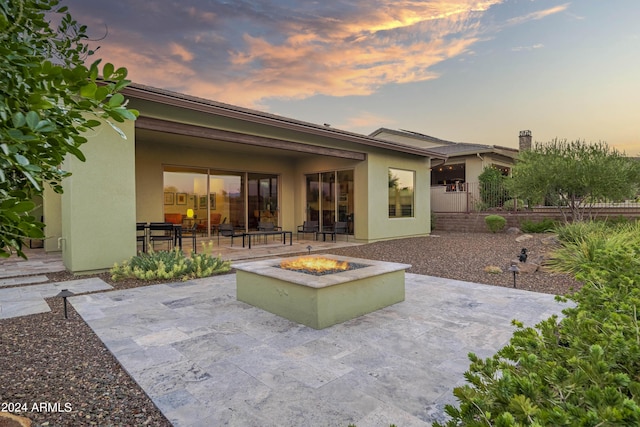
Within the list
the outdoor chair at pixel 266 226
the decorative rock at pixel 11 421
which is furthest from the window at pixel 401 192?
the decorative rock at pixel 11 421

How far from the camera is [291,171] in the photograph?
13625 millimetres

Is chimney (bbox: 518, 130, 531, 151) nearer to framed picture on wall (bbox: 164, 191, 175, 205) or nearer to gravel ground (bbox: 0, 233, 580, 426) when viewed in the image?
gravel ground (bbox: 0, 233, 580, 426)

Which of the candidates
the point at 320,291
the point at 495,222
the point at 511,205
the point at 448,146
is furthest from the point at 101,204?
the point at 448,146

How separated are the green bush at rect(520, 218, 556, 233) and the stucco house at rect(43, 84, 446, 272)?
146 inches

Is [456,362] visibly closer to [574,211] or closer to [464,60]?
[574,211]

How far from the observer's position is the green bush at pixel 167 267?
19.8 feet

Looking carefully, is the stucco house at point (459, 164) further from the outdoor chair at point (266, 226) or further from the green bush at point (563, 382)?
the green bush at point (563, 382)

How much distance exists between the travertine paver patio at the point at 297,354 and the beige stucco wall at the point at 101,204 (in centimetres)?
182

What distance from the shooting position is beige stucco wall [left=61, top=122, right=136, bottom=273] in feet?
20.4

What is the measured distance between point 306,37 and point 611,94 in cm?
1070

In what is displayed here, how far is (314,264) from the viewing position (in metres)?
4.73

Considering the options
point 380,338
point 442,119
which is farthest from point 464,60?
point 380,338

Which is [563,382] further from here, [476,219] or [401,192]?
[476,219]

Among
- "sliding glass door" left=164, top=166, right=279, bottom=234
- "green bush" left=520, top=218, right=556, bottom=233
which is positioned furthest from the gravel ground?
"green bush" left=520, top=218, right=556, bottom=233
